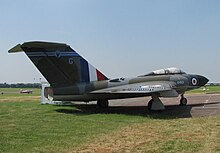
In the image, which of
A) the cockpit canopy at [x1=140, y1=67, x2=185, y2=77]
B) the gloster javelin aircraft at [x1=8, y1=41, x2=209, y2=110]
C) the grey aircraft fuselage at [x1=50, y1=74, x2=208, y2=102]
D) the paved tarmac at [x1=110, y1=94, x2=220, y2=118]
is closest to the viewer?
the paved tarmac at [x1=110, y1=94, x2=220, y2=118]

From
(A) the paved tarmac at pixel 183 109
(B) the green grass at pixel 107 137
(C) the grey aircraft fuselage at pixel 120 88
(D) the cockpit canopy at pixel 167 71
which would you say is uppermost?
(D) the cockpit canopy at pixel 167 71

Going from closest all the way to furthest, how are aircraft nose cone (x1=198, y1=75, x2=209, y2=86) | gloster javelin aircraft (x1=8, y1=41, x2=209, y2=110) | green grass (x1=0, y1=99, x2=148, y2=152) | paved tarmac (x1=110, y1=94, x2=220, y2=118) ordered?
green grass (x1=0, y1=99, x2=148, y2=152), paved tarmac (x1=110, y1=94, x2=220, y2=118), gloster javelin aircraft (x1=8, y1=41, x2=209, y2=110), aircraft nose cone (x1=198, y1=75, x2=209, y2=86)

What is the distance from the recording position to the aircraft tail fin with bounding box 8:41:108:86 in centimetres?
1814

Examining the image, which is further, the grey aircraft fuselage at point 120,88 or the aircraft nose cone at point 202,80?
the aircraft nose cone at point 202,80

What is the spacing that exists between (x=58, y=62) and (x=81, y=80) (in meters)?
1.86

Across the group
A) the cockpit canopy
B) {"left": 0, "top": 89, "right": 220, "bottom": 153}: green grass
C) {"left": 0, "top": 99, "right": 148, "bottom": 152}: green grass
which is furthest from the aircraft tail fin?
{"left": 0, "top": 89, "right": 220, "bottom": 153}: green grass

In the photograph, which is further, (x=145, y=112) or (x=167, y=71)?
(x=167, y=71)

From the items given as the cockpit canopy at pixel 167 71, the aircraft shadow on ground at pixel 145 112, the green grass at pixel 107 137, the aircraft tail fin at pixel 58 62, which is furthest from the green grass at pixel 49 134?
the cockpit canopy at pixel 167 71

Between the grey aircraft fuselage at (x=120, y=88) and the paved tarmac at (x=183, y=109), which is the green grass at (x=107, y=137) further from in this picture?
the grey aircraft fuselage at (x=120, y=88)

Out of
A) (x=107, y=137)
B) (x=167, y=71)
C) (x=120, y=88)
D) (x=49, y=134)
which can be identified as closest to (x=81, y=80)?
(x=120, y=88)

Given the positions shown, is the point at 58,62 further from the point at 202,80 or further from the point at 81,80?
the point at 202,80

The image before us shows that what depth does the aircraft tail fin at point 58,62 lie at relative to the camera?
18.1m

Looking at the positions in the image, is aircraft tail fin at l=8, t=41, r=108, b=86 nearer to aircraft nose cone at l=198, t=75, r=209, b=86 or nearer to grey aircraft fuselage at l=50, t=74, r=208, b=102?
grey aircraft fuselage at l=50, t=74, r=208, b=102

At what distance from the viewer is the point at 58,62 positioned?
1844cm
